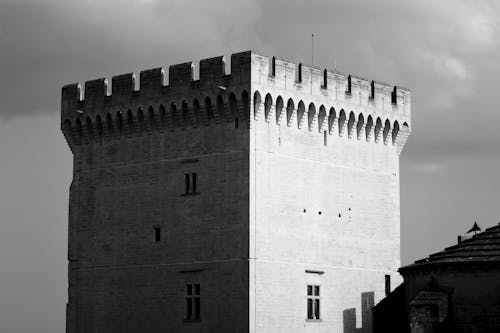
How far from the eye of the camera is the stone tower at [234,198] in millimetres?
49062

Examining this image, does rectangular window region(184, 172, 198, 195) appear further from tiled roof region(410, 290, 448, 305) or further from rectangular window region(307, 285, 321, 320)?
tiled roof region(410, 290, 448, 305)

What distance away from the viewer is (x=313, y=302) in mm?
50688

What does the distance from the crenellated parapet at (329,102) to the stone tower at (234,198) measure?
6cm

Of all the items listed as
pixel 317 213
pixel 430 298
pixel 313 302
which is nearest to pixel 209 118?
pixel 317 213

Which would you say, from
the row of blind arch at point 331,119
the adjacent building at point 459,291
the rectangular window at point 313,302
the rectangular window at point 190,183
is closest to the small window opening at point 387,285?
the rectangular window at point 313,302

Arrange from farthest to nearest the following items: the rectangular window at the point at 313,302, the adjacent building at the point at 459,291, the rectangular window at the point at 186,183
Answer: the rectangular window at the point at 186,183, the rectangular window at the point at 313,302, the adjacent building at the point at 459,291

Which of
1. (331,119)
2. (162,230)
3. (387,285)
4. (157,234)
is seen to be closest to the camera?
(162,230)

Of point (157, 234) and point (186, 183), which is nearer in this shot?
point (186, 183)

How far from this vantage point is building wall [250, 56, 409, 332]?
161 ft

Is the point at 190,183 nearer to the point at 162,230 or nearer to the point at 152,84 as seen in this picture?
the point at 162,230

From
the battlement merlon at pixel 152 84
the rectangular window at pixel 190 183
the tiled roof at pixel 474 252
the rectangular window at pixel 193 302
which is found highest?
the battlement merlon at pixel 152 84

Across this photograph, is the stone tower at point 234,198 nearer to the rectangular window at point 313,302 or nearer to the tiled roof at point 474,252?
the rectangular window at point 313,302

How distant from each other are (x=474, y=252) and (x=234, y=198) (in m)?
8.99

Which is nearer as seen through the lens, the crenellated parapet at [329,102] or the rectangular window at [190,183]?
the crenellated parapet at [329,102]
